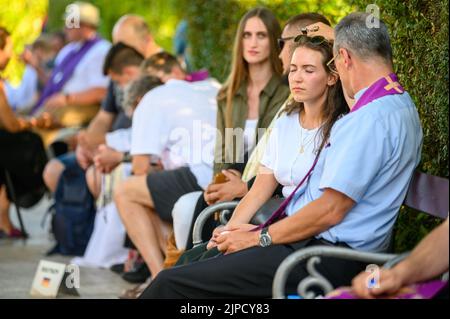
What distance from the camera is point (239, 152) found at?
657 cm

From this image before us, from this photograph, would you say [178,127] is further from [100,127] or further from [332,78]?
[332,78]

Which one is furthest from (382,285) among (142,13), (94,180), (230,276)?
(142,13)

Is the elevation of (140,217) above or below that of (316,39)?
below

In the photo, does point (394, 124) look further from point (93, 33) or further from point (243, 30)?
point (93, 33)

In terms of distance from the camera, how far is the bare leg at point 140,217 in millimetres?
7188

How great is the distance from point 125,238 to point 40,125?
10.1ft

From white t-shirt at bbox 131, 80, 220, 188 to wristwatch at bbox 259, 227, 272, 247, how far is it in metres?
2.53

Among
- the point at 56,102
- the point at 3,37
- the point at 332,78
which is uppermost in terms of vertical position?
the point at 332,78

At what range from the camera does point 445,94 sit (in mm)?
4477

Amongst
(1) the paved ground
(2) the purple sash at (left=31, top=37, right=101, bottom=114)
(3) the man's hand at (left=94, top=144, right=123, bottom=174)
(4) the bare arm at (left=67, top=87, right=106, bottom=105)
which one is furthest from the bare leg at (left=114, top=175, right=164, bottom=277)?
(2) the purple sash at (left=31, top=37, right=101, bottom=114)

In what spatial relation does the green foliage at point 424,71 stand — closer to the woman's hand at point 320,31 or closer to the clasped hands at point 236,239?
the woman's hand at point 320,31

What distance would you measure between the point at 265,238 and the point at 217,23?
5.24m

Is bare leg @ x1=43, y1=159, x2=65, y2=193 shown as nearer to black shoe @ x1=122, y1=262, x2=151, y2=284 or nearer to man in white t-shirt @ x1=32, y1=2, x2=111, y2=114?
man in white t-shirt @ x1=32, y1=2, x2=111, y2=114
